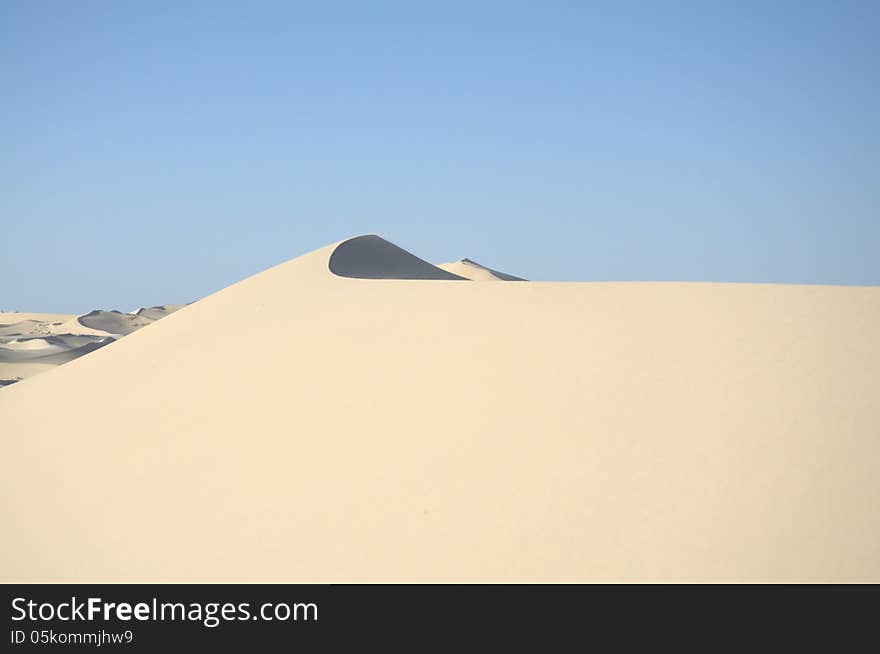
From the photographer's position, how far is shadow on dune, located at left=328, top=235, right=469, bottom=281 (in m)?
23.5

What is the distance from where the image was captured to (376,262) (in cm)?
2525

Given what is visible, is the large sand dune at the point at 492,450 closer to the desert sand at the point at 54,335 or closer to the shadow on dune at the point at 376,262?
the shadow on dune at the point at 376,262

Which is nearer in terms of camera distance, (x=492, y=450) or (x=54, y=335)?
(x=492, y=450)

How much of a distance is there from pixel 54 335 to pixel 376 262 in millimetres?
55103

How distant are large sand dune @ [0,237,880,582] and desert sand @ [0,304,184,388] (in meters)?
29.6

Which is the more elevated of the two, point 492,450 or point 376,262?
point 376,262

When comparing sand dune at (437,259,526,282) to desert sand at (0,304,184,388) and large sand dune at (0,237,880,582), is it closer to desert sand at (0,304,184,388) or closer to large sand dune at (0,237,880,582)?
desert sand at (0,304,184,388)
